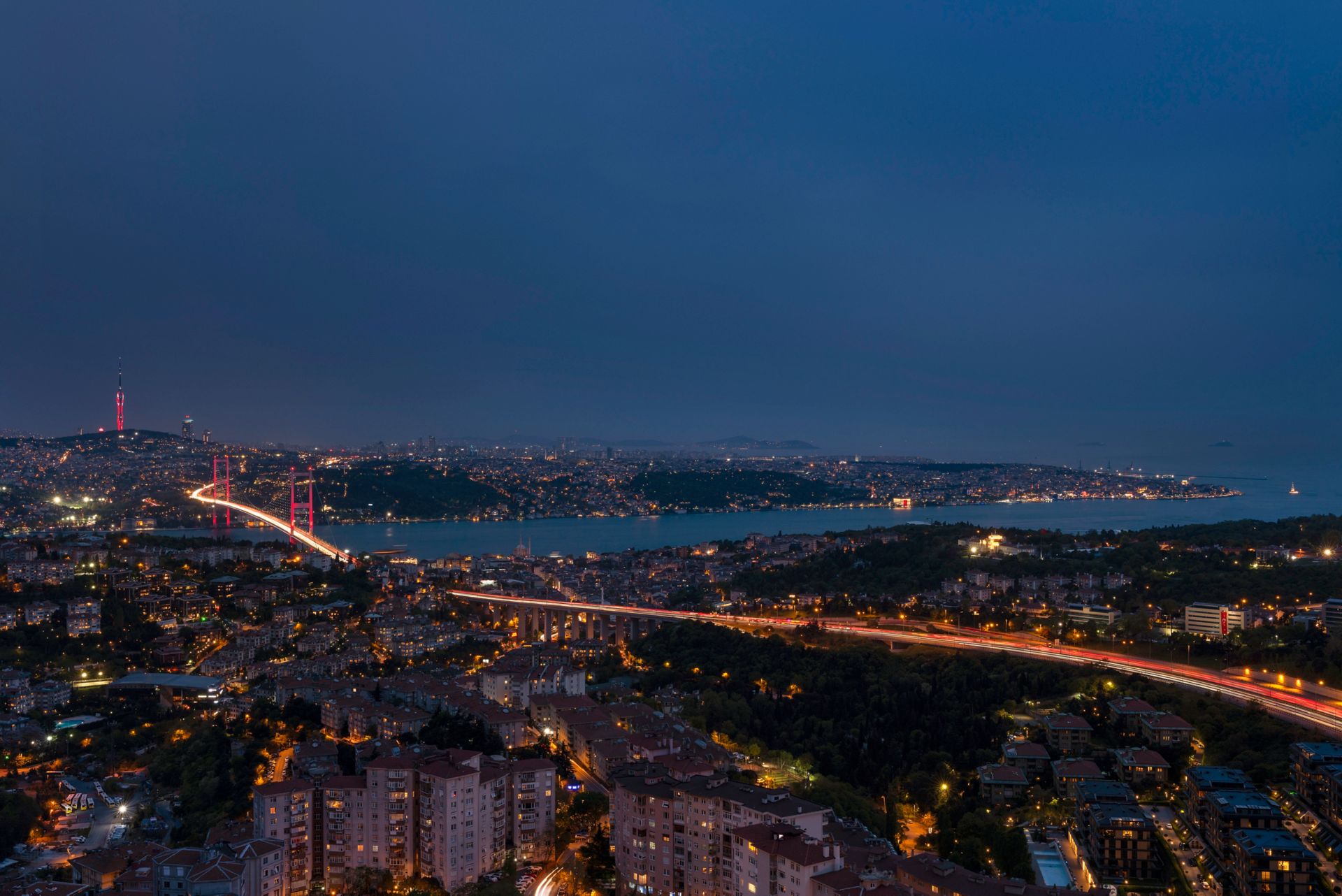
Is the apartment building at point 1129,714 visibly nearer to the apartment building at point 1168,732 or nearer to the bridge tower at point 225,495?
the apartment building at point 1168,732

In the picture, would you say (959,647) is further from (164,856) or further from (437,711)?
(164,856)

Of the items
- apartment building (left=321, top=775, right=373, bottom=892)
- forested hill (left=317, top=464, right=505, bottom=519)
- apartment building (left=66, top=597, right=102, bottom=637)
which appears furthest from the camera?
forested hill (left=317, top=464, right=505, bottom=519)

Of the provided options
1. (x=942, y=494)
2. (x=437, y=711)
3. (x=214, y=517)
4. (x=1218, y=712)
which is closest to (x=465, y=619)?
(x=437, y=711)

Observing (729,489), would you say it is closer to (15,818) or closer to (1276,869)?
(15,818)

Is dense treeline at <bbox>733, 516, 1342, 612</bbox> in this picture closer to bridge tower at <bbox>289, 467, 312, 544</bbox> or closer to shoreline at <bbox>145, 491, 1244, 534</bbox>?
bridge tower at <bbox>289, 467, 312, 544</bbox>

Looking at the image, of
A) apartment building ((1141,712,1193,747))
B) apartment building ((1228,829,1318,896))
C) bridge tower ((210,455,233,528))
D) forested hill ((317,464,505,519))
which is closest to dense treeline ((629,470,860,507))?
forested hill ((317,464,505,519))

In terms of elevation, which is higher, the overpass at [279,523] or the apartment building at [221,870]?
the overpass at [279,523]

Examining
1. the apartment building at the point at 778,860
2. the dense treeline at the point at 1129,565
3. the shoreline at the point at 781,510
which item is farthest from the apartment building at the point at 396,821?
the shoreline at the point at 781,510
